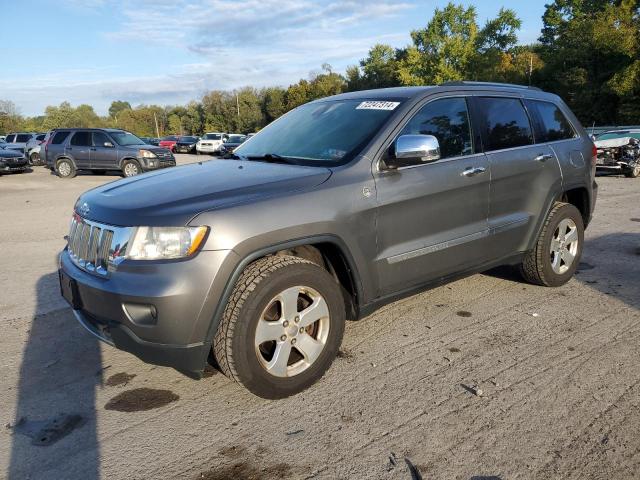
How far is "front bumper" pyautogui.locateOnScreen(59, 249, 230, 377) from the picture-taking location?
104 inches

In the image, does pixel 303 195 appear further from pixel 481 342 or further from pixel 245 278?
pixel 481 342

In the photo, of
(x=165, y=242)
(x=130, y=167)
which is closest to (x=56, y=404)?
(x=165, y=242)

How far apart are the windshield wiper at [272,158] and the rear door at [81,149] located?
1614 centimetres

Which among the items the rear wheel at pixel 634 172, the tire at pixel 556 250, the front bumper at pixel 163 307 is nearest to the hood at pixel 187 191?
the front bumper at pixel 163 307

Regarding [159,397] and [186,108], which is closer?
[159,397]

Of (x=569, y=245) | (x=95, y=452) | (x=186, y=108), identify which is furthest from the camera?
(x=186, y=108)

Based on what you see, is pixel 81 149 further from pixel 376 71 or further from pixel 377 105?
pixel 376 71

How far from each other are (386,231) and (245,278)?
1025 millimetres

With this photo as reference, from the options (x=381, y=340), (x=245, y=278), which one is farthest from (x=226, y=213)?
(x=381, y=340)

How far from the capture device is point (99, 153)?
58.7 ft

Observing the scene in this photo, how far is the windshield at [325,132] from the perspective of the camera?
3512 mm

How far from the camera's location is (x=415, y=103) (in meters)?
3.67

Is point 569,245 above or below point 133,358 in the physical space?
above

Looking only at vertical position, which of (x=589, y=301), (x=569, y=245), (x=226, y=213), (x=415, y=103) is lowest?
(x=589, y=301)
